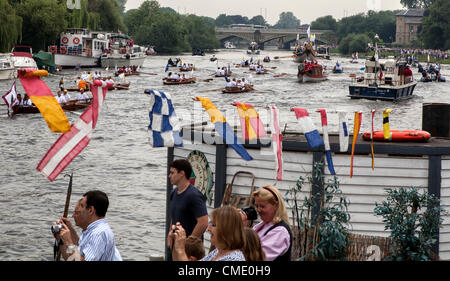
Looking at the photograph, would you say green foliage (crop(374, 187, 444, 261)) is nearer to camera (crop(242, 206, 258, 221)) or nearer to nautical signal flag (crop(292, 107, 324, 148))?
nautical signal flag (crop(292, 107, 324, 148))

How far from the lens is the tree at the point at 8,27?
59.2 metres

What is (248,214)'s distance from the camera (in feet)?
22.2

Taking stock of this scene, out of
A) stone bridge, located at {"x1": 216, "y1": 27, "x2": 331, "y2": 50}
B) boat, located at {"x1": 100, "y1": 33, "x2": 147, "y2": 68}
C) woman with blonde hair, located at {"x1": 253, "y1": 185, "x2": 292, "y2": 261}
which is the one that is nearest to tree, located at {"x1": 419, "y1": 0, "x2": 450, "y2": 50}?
stone bridge, located at {"x1": 216, "y1": 27, "x2": 331, "y2": 50}

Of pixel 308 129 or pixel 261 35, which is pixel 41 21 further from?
pixel 261 35

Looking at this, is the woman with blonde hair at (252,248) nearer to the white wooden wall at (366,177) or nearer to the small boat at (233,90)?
the white wooden wall at (366,177)

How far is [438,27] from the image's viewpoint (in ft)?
424

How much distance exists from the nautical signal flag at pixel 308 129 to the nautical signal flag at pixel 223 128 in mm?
818

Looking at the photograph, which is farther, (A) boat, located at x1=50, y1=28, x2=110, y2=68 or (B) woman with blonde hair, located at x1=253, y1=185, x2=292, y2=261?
(A) boat, located at x1=50, y1=28, x2=110, y2=68

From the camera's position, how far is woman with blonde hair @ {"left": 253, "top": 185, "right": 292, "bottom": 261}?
6.05 meters

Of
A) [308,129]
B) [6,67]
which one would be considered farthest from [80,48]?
[308,129]

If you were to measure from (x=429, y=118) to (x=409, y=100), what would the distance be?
1600 inches

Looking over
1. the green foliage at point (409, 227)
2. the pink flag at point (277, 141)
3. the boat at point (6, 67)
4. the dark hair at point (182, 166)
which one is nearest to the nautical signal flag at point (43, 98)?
the dark hair at point (182, 166)

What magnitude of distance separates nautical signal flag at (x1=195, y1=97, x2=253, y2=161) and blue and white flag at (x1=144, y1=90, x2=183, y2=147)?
50 cm
